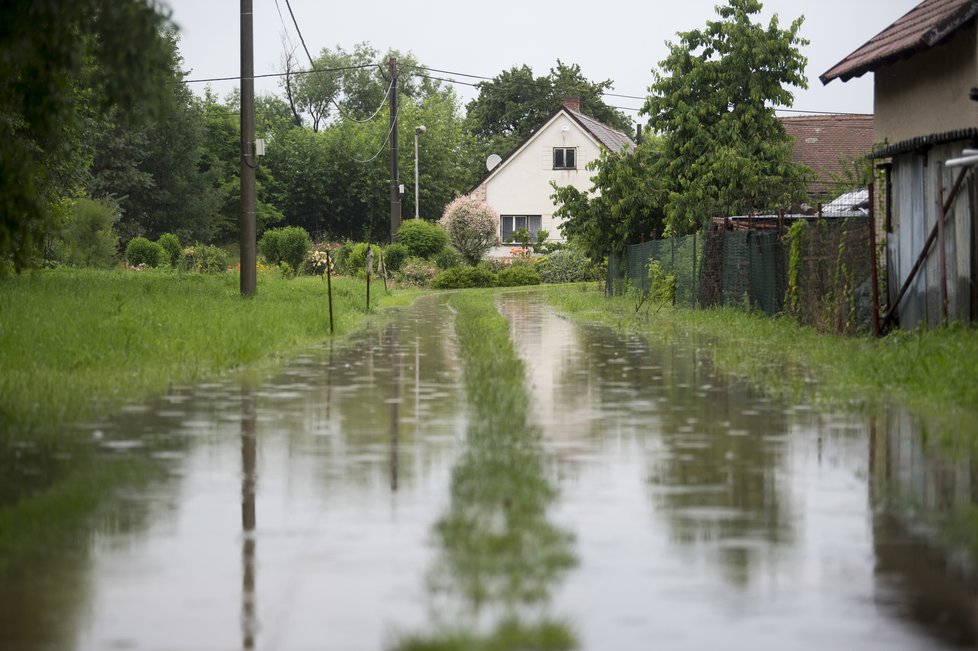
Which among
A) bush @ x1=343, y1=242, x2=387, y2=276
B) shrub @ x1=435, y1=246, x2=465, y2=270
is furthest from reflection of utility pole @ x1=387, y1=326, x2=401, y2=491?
shrub @ x1=435, y1=246, x2=465, y2=270

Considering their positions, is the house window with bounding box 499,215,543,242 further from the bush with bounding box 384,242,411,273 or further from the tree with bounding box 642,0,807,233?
the tree with bounding box 642,0,807,233

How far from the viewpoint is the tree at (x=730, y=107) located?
3853 cm

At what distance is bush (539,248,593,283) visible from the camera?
55344 millimetres

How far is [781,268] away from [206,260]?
1102 inches

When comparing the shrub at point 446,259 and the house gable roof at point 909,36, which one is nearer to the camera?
the house gable roof at point 909,36

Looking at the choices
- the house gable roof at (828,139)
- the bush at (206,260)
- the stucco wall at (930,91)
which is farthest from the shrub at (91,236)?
the stucco wall at (930,91)

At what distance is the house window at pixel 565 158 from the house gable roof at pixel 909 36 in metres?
41.4

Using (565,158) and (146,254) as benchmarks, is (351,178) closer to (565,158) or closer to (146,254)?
(565,158)

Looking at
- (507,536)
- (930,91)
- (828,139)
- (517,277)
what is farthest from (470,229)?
(507,536)

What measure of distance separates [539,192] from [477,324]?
45.3 metres

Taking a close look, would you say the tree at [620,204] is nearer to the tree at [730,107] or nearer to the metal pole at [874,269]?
the tree at [730,107]

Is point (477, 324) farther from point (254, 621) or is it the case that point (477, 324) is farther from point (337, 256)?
point (337, 256)

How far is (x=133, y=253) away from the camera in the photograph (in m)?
49.4

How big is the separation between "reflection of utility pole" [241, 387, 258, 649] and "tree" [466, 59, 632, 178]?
76840mm
